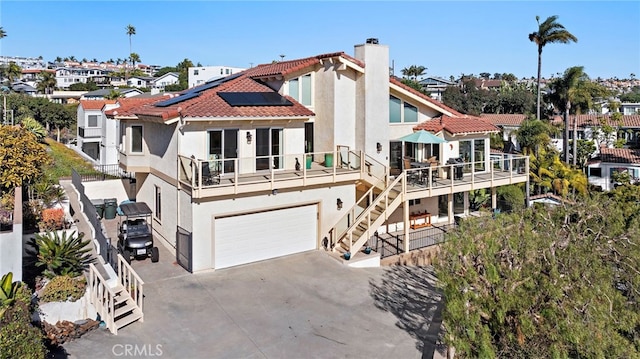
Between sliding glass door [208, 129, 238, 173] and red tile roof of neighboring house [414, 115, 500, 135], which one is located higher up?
red tile roof of neighboring house [414, 115, 500, 135]

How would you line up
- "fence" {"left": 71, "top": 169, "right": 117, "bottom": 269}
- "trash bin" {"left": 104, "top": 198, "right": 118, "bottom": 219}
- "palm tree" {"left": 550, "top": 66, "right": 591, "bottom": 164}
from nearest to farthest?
"fence" {"left": 71, "top": 169, "right": 117, "bottom": 269}, "trash bin" {"left": 104, "top": 198, "right": 118, "bottom": 219}, "palm tree" {"left": 550, "top": 66, "right": 591, "bottom": 164}

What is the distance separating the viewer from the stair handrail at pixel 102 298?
39.4 feet

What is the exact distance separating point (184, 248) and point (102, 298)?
15.2 feet

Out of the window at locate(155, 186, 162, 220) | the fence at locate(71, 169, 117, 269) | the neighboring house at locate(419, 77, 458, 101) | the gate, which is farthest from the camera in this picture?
the neighboring house at locate(419, 77, 458, 101)

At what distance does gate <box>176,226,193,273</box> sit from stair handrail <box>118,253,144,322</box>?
252cm

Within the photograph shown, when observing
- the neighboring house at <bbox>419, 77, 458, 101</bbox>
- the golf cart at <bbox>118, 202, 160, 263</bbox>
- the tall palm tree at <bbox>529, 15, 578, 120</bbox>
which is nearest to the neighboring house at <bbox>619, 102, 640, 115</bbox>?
the neighboring house at <bbox>419, 77, 458, 101</bbox>

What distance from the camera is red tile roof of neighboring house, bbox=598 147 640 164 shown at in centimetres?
3981

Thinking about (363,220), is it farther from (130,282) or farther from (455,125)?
(130,282)

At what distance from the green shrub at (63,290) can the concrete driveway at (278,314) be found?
1.32 m

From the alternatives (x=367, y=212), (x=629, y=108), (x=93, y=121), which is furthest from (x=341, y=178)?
(x=629, y=108)

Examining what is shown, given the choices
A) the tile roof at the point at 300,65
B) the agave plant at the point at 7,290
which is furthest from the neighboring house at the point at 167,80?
the agave plant at the point at 7,290

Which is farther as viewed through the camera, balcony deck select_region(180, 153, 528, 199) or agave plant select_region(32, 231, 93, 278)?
balcony deck select_region(180, 153, 528, 199)

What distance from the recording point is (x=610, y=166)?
40.4m

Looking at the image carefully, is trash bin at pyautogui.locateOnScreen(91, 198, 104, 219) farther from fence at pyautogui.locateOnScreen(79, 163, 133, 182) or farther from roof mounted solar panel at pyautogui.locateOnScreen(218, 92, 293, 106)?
roof mounted solar panel at pyautogui.locateOnScreen(218, 92, 293, 106)
